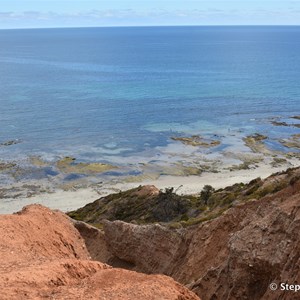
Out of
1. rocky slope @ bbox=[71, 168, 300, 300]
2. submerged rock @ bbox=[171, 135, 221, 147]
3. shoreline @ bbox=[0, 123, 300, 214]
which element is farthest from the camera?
submerged rock @ bbox=[171, 135, 221, 147]

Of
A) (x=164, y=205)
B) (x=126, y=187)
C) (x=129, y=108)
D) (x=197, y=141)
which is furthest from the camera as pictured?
(x=129, y=108)

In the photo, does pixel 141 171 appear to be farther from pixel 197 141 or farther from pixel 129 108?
pixel 129 108

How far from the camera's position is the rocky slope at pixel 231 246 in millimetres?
20438

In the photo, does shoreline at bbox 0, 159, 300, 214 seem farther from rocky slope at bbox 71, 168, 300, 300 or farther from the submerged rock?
rocky slope at bbox 71, 168, 300, 300

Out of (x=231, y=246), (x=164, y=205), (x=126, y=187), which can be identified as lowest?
(x=126, y=187)

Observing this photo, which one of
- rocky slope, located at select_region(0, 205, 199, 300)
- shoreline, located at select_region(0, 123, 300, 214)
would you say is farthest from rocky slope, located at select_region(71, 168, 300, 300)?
shoreline, located at select_region(0, 123, 300, 214)

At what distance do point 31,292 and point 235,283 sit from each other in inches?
367

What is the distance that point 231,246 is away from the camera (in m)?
22.2

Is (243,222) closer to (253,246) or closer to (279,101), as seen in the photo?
(253,246)

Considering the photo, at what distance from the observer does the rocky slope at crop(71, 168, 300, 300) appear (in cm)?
2044

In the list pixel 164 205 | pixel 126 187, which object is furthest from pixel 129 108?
pixel 164 205

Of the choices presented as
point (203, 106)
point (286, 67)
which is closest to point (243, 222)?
point (203, 106)

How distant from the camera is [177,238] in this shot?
30.2m

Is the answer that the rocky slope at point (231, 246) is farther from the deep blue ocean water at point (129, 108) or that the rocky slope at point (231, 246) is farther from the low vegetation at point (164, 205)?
the deep blue ocean water at point (129, 108)
